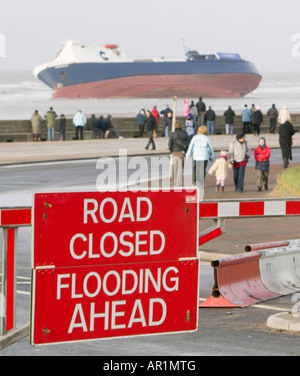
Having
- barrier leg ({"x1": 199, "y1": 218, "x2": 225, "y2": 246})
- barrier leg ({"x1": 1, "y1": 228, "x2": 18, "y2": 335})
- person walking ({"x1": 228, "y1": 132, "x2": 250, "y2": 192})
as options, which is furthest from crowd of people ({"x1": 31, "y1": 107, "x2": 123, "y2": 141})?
barrier leg ({"x1": 1, "y1": 228, "x2": 18, "y2": 335})

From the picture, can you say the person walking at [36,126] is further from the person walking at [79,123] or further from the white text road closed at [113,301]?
the white text road closed at [113,301]

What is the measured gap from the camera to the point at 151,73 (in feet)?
616

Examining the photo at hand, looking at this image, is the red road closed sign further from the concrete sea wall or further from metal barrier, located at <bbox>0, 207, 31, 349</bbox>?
the concrete sea wall

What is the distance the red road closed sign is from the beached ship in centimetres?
17730

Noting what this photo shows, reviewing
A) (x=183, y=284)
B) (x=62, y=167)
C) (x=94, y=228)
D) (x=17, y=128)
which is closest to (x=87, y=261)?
(x=94, y=228)

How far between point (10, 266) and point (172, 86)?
18201 centimetres

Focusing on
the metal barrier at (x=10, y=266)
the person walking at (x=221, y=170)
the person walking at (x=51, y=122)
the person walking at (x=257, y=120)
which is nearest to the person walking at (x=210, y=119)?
the person walking at (x=257, y=120)

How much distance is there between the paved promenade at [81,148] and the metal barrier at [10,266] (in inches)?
1092

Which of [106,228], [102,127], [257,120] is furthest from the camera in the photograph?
[257,120]

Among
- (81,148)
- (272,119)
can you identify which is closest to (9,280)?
(81,148)

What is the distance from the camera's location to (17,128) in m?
49.0

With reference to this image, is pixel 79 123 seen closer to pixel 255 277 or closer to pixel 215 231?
pixel 255 277

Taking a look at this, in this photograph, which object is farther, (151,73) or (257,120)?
(151,73)

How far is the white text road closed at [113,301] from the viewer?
7.66 metres
